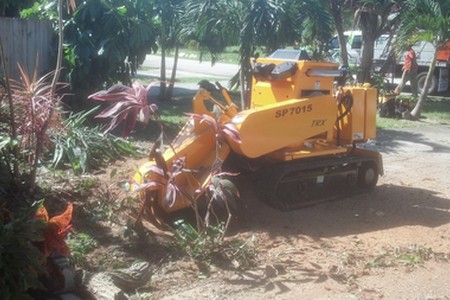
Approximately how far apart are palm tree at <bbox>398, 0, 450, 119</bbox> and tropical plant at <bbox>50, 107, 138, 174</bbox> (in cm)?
825

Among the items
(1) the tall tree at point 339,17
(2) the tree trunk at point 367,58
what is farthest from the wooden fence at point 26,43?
(2) the tree trunk at point 367,58

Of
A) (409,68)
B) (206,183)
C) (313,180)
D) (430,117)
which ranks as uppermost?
(409,68)

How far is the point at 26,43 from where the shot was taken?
11688 millimetres

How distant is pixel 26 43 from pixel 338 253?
7.76 m

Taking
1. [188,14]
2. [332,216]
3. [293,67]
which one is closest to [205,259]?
[332,216]

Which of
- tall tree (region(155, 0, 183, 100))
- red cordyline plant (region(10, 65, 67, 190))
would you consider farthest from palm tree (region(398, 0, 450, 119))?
red cordyline plant (region(10, 65, 67, 190))

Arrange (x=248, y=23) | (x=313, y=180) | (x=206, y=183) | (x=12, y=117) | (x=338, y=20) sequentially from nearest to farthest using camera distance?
1. (x=12, y=117)
2. (x=206, y=183)
3. (x=313, y=180)
4. (x=248, y=23)
5. (x=338, y=20)

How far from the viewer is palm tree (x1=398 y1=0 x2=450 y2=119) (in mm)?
14670

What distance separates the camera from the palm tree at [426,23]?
14.7 metres

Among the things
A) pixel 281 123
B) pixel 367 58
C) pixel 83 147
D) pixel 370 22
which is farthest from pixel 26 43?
pixel 370 22

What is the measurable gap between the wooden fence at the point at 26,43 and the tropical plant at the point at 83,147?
8.73ft

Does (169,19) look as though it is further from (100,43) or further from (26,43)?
(26,43)

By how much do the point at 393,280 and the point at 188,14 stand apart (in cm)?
776

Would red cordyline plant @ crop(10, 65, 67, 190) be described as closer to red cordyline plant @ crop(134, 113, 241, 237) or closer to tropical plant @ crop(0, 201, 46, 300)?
red cordyline plant @ crop(134, 113, 241, 237)
